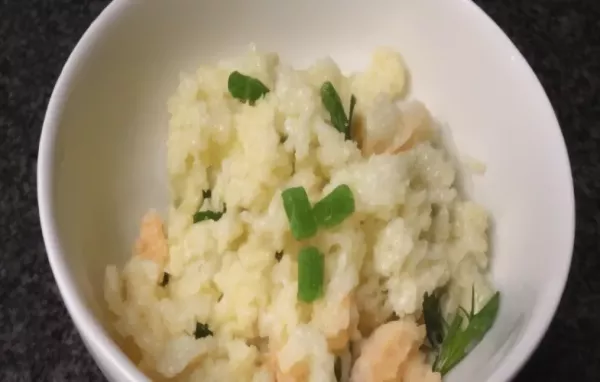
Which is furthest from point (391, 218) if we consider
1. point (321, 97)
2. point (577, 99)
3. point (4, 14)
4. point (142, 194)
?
point (4, 14)

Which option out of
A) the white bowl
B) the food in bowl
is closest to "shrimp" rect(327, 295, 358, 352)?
the food in bowl

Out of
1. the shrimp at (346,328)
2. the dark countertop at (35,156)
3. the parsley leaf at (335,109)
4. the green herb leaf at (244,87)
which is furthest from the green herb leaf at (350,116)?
the dark countertop at (35,156)

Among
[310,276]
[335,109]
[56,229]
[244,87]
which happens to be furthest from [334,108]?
[56,229]

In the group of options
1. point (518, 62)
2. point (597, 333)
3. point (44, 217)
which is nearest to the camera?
point (44, 217)

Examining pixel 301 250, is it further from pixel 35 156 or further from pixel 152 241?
pixel 35 156

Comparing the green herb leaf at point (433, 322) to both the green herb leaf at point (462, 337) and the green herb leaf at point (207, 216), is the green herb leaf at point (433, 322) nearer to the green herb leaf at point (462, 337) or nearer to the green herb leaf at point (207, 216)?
the green herb leaf at point (462, 337)

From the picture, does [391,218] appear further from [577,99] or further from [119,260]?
[577,99]

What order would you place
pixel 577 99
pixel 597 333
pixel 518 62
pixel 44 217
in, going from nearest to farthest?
pixel 44 217
pixel 518 62
pixel 597 333
pixel 577 99
